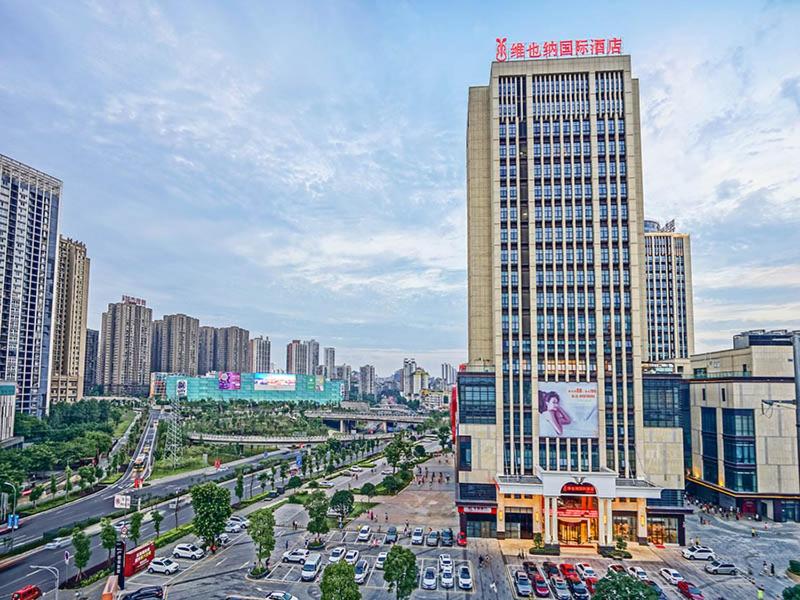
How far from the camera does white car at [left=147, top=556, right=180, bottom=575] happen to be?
47.7 meters

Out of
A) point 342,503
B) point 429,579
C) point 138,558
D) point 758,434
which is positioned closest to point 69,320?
point 342,503

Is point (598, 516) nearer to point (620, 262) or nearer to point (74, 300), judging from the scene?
point (620, 262)

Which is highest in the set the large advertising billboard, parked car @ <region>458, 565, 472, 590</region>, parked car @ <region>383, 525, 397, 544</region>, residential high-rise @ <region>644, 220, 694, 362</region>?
residential high-rise @ <region>644, 220, 694, 362</region>

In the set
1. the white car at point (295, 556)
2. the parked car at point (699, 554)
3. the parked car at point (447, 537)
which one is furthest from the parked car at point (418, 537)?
the parked car at point (699, 554)

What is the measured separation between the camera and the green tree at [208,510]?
171ft

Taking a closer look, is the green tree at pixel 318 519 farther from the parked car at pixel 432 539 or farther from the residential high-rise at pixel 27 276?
the residential high-rise at pixel 27 276

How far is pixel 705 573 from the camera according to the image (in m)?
49.7

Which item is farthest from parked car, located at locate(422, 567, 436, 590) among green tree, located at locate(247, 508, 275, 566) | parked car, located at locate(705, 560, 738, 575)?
parked car, located at locate(705, 560, 738, 575)

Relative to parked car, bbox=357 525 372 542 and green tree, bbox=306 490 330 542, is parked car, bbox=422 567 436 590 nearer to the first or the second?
parked car, bbox=357 525 372 542

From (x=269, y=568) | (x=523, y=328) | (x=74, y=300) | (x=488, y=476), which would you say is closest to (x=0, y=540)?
(x=269, y=568)

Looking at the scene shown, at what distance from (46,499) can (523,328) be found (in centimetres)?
6960

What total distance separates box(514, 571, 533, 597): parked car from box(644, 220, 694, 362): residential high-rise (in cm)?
9703

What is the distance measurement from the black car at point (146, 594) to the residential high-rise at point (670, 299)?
387 feet

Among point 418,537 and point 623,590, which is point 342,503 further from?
point 623,590
